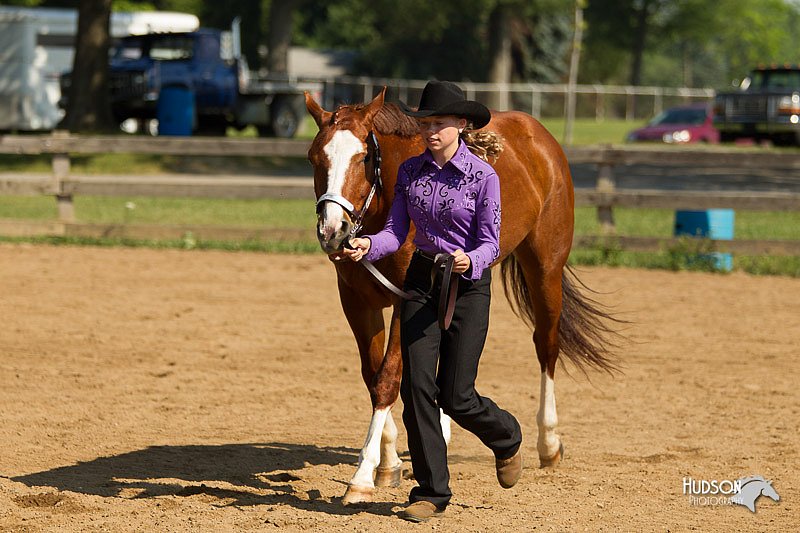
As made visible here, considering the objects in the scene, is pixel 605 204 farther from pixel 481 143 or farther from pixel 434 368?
pixel 434 368

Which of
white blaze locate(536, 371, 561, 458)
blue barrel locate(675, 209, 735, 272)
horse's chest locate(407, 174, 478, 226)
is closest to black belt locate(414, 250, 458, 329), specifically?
horse's chest locate(407, 174, 478, 226)

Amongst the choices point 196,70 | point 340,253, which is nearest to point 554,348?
point 340,253

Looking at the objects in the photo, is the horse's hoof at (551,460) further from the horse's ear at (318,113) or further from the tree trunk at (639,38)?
the tree trunk at (639,38)

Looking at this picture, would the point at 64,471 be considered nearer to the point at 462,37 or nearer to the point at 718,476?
the point at 718,476

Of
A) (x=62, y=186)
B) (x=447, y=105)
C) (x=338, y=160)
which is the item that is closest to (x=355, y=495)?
(x=338, y=160)

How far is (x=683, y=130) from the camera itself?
3128 centimetres

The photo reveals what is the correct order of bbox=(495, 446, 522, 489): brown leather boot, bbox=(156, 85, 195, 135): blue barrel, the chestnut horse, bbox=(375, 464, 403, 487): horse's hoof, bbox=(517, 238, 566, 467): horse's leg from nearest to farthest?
1. the chestnut horse
2. bbox=(495, 446, 522, 489): brown leather boot
3. bbox=(375, 464, 403, 487): horse's hoof
4. bbox=(517, 238, 566, 467): horse's leg
5. bbox=(156, 85, 195, 135): blue barrel

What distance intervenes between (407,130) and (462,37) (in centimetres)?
5571

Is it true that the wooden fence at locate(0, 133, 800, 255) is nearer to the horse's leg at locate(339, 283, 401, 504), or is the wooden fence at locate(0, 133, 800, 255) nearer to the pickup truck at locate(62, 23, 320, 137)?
the horse's leg at locate(339, 283, 401, 504)

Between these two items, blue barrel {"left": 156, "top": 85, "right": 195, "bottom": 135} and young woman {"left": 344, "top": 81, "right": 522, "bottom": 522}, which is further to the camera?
blue barrel {"left": 156, "top": 85, "right": 195, "bottom": 135}

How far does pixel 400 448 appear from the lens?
6031mm

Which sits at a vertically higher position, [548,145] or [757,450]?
[548,145]

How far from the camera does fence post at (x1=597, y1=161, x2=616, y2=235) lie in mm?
13070

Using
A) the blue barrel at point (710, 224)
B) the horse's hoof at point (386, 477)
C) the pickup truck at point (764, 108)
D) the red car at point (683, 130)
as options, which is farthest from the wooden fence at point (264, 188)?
the red car at point (683, 130)
